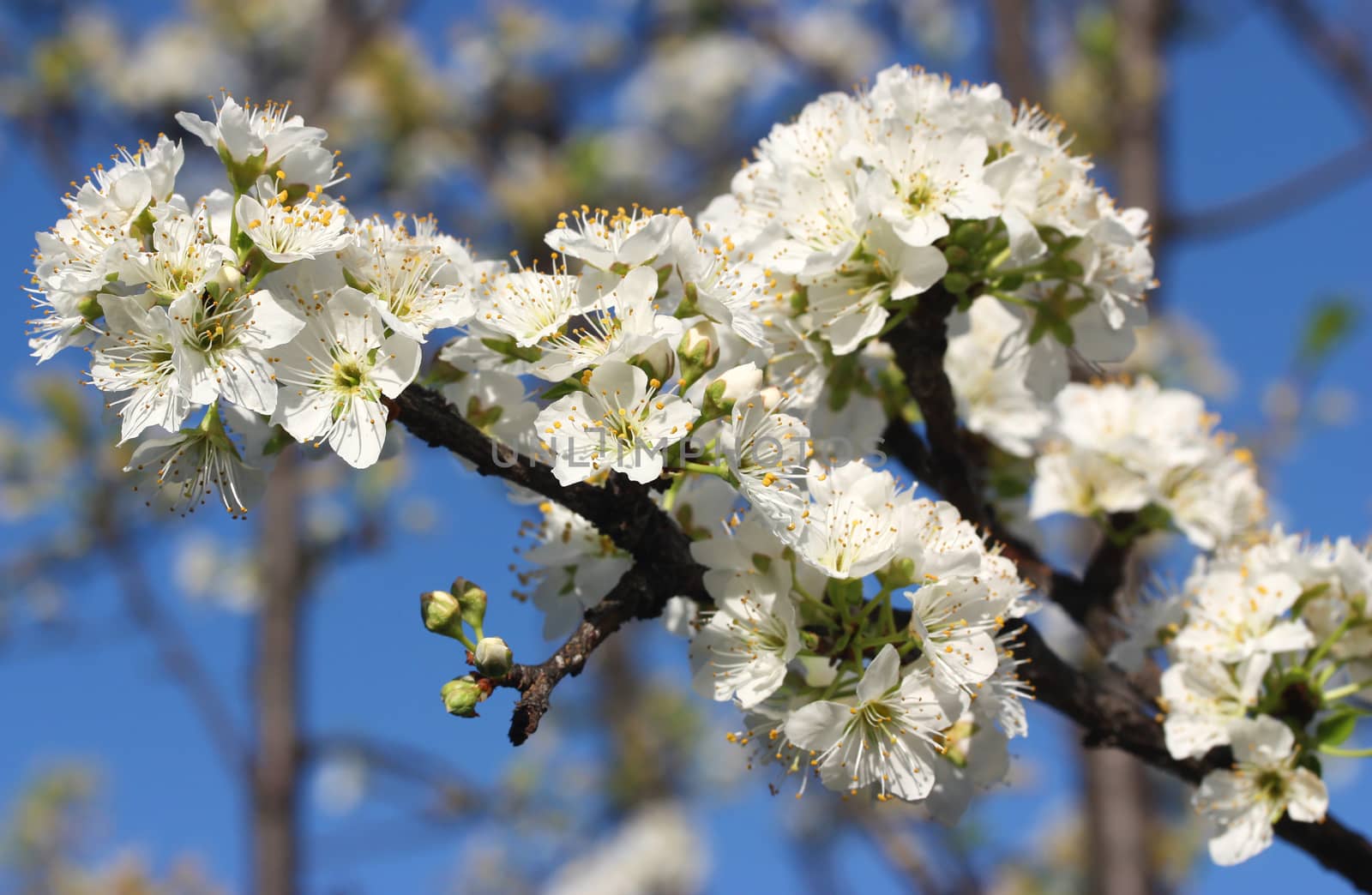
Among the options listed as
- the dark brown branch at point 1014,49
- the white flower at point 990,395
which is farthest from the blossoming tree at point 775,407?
the dark brown branch at point 1014,49

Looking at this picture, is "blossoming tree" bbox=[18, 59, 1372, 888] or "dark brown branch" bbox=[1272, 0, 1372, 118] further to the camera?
"dark brown branch" bbox=[1272, 0, 1372, 118]

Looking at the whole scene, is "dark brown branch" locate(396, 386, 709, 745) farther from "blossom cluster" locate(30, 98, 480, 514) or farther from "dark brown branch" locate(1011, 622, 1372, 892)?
"dark brown branch" locate(1011, 622, 1372, 892)

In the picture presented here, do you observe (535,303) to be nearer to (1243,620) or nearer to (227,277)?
(227,277)

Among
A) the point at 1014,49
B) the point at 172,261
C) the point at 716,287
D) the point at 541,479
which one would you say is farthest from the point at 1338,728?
the point at 1014,49

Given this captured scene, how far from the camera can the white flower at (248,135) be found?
1.48 metres

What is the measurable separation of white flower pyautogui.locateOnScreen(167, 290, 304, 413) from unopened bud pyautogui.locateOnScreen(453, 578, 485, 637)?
305mm

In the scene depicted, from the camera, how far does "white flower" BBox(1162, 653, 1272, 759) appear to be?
5.79ft

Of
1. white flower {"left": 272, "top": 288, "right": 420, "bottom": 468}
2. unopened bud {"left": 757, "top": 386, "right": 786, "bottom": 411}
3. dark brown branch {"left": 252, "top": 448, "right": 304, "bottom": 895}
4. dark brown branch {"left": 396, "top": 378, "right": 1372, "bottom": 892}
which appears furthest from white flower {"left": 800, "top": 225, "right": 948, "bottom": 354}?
dark brown branch {"left": 252, "top": 448, "right": 304, "bottom": 895}

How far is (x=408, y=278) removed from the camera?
4.89 ft

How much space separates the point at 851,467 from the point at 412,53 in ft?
26.5

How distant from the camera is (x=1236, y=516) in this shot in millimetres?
2203

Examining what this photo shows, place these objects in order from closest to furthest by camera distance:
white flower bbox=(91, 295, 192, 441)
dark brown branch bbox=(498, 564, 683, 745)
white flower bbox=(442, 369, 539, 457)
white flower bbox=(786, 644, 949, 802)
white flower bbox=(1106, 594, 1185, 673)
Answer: dark brown branch bbox=(498, 564, 683, 745)
white flower bbox=(91, 295, 192, 441)
white flower bbox=(786, 644, 949, 802)
white flower bbox=(442, 369, 539, 457)
white flower bbox=(1106, 594, 1185, 673)

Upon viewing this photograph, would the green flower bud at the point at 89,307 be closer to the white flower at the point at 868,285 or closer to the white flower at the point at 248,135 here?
the white flower at the point at 248,135

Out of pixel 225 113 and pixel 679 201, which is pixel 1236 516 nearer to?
pixel 225 113
